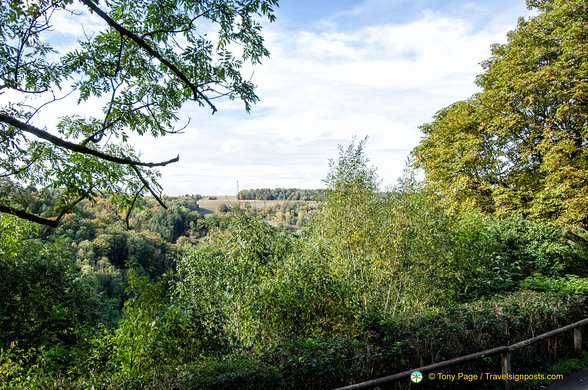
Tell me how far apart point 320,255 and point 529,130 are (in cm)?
999

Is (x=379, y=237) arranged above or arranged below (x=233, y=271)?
above

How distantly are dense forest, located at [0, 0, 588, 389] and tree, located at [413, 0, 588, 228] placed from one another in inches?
2.9

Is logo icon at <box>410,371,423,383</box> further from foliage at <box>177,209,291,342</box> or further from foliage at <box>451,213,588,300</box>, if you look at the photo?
foliage at <box>451,213,588,300</box>

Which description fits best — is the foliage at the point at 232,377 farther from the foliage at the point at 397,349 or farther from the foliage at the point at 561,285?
the foliage at the point at 561,285

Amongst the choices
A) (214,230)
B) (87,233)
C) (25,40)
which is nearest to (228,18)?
(25,40)

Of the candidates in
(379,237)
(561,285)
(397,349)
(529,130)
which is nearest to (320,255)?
(379,237)

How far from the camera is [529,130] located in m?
11.2

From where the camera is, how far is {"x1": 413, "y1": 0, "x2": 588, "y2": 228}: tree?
9445 millimetres

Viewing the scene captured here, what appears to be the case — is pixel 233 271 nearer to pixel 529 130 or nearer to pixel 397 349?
pixel 397 349

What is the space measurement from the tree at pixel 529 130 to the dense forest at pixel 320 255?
73 millimetres

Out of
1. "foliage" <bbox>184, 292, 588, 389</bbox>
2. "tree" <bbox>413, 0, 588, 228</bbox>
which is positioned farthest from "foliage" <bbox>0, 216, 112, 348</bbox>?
"tree" <bbox>413, 0, 588, 228</bbox>

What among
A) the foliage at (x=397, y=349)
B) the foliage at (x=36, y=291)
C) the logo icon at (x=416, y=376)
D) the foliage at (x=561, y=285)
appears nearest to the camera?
the logo icon at (x=416, y=376)

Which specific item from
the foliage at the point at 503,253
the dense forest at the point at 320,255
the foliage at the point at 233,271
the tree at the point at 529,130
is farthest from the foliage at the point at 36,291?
the tree at the point at 529,130

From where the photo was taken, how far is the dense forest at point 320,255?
4051 millimetres
